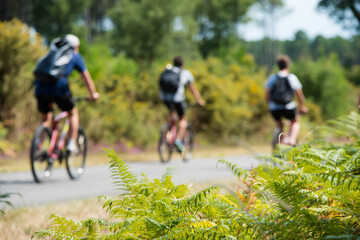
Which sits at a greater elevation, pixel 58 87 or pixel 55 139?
pixel 58 87

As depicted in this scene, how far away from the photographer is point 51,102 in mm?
6020

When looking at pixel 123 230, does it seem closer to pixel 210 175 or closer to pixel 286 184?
pixel 286 184

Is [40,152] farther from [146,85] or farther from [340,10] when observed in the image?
[340,10]

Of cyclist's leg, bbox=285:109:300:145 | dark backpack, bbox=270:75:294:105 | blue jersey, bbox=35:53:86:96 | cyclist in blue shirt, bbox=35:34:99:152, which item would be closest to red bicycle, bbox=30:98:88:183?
cyclist in blue shirt, bbox=35:34:99:152

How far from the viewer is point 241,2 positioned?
54.7 meters

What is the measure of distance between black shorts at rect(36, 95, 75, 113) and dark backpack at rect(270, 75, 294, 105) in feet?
11.4

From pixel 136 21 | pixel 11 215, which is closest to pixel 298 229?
pixel 11 215

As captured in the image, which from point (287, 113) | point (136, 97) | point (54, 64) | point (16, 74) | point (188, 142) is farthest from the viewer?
point (136, 97)

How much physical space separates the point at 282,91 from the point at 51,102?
384cm

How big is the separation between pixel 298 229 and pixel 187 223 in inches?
17.2

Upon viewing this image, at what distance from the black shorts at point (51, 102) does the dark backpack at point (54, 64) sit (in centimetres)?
25

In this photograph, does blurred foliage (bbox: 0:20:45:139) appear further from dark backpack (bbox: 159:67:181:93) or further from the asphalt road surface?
dark backpack (bbox: 159:67:181:93)

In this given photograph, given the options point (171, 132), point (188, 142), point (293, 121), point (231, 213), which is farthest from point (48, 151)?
point (231, 213)

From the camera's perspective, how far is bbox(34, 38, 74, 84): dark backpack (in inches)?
224
